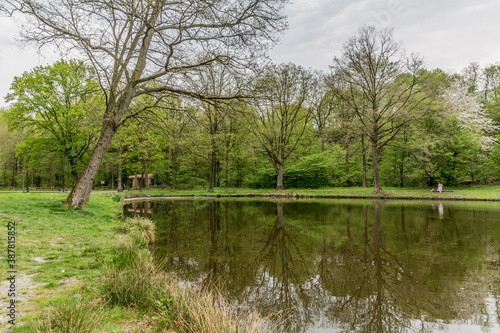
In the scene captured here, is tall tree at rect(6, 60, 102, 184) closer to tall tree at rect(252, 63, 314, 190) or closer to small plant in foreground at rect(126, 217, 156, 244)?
small plant in foreground at rect(126, 217, 156, 244)

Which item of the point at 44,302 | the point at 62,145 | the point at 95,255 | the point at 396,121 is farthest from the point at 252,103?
the point at 396,121

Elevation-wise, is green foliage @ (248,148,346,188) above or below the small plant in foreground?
above

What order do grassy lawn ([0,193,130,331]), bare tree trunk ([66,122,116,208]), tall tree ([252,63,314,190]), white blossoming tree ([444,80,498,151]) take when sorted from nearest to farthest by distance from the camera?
1. grassy lawn ([0,193,130,331])
2. bare tree trunk ([66,122,116,208])
3. white blossoming tree ([444,80,498,151])
4. tall tree ([252,63,314,190])

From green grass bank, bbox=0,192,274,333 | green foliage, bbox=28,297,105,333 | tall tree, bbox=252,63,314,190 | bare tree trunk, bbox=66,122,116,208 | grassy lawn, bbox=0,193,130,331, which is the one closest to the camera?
green foliage, bbox=28,297,105,333

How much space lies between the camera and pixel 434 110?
2530cm

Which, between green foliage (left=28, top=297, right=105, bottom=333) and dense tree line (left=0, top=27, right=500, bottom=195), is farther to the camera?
dense tree line (left=0, top=27, right=500, bottom=195)

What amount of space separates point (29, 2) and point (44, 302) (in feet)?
34.4

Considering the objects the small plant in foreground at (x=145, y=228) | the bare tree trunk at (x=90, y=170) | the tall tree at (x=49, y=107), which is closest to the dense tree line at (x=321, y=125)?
the tall tree at (x=49, y=107)

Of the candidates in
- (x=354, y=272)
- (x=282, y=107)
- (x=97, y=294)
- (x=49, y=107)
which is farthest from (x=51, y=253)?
(x=282, y=107)

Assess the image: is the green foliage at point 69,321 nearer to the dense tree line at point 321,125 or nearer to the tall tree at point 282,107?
the dense tree line at point 321,125

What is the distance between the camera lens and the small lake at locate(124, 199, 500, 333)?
170 inches

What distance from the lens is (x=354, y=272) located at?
6.21m

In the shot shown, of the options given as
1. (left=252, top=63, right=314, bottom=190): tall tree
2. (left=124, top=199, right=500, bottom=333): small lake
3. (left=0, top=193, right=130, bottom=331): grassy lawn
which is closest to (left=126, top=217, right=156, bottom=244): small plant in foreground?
(left=124, top=199, right=500, bottom=333): small lake

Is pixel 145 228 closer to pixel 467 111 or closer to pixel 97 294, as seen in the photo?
pixel 97 294
